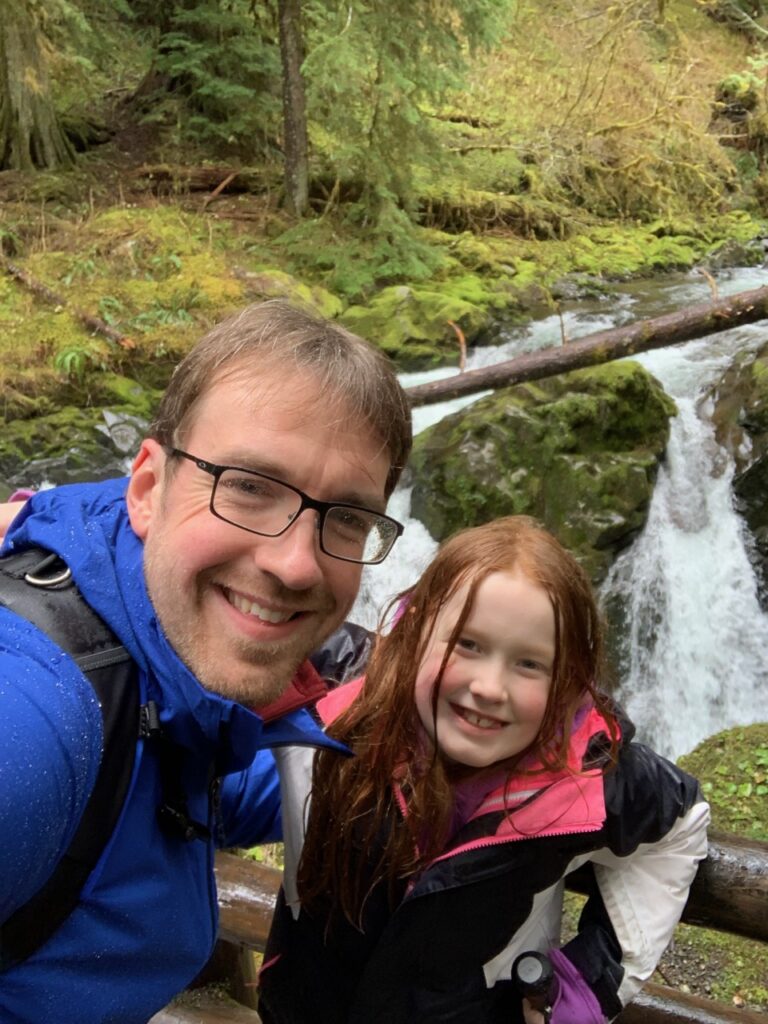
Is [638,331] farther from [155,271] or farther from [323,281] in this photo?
[155,271]

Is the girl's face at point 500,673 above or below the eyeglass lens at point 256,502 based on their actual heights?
below

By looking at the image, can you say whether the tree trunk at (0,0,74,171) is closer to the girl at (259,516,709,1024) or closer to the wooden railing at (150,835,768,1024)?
the wooden railing at (150,835,768,1024)

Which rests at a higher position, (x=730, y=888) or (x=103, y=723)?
(x=103, y=723)

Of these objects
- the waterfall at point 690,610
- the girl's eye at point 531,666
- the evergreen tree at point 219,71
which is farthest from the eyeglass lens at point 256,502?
the evergreen tree at point 219,71

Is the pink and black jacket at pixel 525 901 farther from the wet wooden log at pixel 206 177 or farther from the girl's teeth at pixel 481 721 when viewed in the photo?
the wet wooden log at pixel 206 177

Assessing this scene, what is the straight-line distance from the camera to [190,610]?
1326mm

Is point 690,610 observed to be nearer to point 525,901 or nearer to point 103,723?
point 525,901

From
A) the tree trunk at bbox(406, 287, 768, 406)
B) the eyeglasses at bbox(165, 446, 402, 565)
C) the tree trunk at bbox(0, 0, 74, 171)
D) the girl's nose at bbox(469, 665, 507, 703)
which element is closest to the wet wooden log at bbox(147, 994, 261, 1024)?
the girl's nose at bbox(469, 665, 507, 703)

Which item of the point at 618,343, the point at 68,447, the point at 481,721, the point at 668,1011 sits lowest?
the point at 68,447

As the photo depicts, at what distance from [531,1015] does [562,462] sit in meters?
5.91

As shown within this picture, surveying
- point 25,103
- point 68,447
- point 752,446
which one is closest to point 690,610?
point 752,446

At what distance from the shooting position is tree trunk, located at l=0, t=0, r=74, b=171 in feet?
33.2

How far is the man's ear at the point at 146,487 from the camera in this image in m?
1.44

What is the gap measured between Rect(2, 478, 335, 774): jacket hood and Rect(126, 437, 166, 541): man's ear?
0.07 ft
